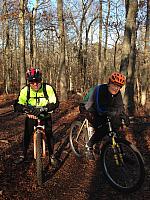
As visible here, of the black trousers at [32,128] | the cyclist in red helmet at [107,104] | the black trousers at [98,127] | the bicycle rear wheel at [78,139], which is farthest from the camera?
the bicycle rear wheel at [78,139]

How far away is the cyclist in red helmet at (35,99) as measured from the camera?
5707 millimetres

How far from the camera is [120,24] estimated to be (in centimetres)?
3434

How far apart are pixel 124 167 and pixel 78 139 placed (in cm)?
225

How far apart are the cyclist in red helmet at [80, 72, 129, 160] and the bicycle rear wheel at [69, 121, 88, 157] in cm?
116

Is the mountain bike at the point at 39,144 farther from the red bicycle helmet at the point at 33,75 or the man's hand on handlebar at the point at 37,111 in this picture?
the red bicycle helmet at the point at 33,75

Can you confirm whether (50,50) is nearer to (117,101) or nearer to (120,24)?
(120,24)

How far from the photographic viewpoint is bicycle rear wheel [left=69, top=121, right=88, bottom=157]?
706 centimetres

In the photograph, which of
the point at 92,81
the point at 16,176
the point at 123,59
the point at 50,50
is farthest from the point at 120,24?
the point at 16,176

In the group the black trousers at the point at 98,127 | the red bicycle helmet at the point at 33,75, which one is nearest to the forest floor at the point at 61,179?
the black trousers at the point at 98,127

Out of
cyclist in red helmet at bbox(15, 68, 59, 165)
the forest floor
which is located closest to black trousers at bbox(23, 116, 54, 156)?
cyclist in red helmet at bbox(15, 68, 59, 165)

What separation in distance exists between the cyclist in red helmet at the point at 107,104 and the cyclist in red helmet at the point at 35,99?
30.7 inches

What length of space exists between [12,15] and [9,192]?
16.6 m

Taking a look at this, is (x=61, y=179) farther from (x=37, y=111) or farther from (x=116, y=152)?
(x=37, y=111)

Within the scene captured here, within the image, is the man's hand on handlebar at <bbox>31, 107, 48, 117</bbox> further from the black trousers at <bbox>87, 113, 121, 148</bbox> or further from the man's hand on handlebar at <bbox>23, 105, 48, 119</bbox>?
the black trousers at <bbox>87, 113, 121, 148</bbox>
